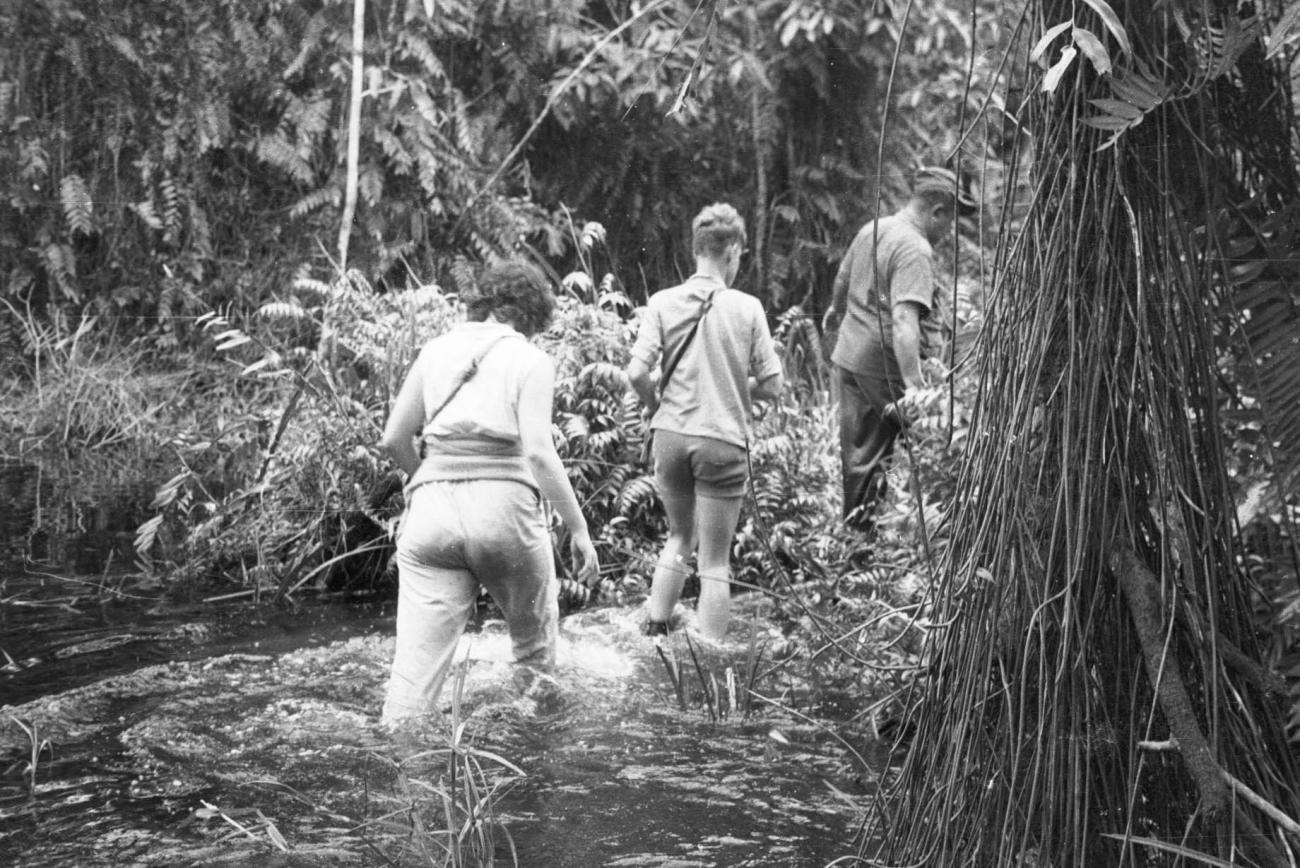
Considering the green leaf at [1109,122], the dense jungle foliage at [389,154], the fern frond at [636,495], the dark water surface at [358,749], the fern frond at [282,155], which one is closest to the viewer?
the green leaf at [1109,122]

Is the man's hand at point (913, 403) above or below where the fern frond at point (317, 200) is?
below

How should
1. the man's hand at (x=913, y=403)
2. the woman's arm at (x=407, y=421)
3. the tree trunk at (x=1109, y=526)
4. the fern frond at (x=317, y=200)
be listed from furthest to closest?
the fern frond at (x=317, y=200), the man's hand at (x=913, y=403), the woman's arm at (x=407, y=421), the tree trunk at (x=1109, y=526)

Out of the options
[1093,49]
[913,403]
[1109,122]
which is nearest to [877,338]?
[913,403]

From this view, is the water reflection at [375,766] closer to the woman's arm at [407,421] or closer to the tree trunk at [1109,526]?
the woman's arm at [407,421]

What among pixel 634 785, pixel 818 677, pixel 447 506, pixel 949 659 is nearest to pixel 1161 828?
pixel 949 659

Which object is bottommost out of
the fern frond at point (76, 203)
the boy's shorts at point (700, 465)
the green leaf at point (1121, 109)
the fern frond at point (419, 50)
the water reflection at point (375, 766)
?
the water reflection at point (375, 766)

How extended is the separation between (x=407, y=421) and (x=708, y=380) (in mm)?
1727

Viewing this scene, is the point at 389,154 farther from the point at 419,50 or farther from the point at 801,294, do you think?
the point at 801,294

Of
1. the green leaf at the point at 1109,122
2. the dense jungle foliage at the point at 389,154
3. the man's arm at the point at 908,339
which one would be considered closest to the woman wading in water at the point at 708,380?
the man's arm at the point at 908,339

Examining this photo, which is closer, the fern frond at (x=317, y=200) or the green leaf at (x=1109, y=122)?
the green leaf at (x=1109, y=122)

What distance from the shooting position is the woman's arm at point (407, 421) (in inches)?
223

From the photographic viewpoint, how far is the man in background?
8148mm

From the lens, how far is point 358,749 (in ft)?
17.9

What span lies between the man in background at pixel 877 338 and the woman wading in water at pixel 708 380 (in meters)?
1.19
